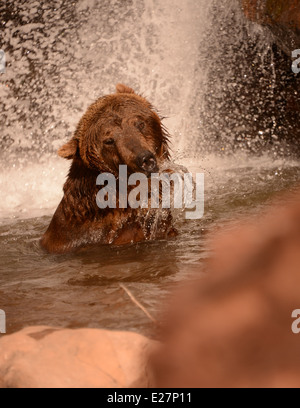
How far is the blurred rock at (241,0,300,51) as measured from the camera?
8.96 metres

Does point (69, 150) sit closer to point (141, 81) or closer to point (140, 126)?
point (140, 126)

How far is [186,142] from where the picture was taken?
10758 millimetres

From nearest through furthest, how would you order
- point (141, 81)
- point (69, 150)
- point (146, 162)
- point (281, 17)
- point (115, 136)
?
point (146, 162), point (115, 136), point (69, 150), point (281, 17), point (141, 81)

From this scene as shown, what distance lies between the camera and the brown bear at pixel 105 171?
5.54 m

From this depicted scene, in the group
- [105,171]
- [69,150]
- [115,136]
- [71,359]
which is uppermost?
[115,136]

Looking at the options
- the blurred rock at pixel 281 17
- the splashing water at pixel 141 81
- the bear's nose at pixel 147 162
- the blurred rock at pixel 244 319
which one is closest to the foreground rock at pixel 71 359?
the blurred rock at pixel 244 319

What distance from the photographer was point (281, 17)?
360 inches

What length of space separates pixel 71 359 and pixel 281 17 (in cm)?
808

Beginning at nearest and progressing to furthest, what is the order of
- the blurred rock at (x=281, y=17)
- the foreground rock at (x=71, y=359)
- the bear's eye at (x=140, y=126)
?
the foreground rock at (x=71, y=359) < the bear's eye at (x=140, y=126) < the blurred rock at (x=281, y=17)

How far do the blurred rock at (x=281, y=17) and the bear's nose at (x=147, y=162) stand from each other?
4675 mm

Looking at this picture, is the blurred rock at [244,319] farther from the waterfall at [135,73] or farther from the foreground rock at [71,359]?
the waterfall at [135,73]

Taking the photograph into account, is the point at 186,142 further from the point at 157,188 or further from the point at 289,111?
the point at 157,188

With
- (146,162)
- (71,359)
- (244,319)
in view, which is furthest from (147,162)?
(244,319)
